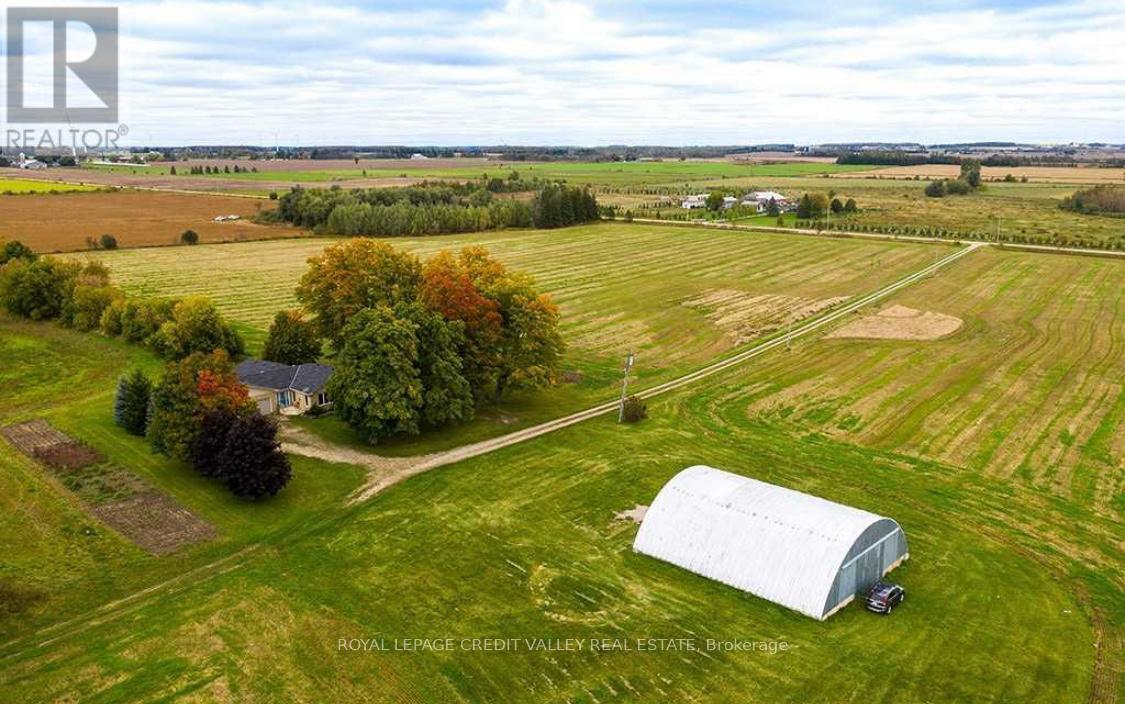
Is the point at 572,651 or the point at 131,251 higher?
the point at 131,251

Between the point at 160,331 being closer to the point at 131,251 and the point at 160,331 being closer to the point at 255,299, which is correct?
the point at 255,299

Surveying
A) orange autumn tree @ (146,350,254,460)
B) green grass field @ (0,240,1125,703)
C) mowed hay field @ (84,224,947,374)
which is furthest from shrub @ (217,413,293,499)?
mowed hay field @ (84,224,947,374)

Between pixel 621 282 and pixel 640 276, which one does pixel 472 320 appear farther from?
pixel 640 276

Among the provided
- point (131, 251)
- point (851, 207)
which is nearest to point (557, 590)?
point (131, 251)

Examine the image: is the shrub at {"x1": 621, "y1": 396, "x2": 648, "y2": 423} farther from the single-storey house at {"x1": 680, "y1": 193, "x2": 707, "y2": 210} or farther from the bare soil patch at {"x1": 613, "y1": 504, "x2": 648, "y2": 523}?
the single-storey house at {"x1": 680, "y1": 193, "x2": 707, "y2": 210}

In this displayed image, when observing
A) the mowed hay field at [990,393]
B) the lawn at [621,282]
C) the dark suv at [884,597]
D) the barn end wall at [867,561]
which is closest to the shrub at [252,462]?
the lawn at [621,282]

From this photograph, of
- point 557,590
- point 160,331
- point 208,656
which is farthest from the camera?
point 160,331
